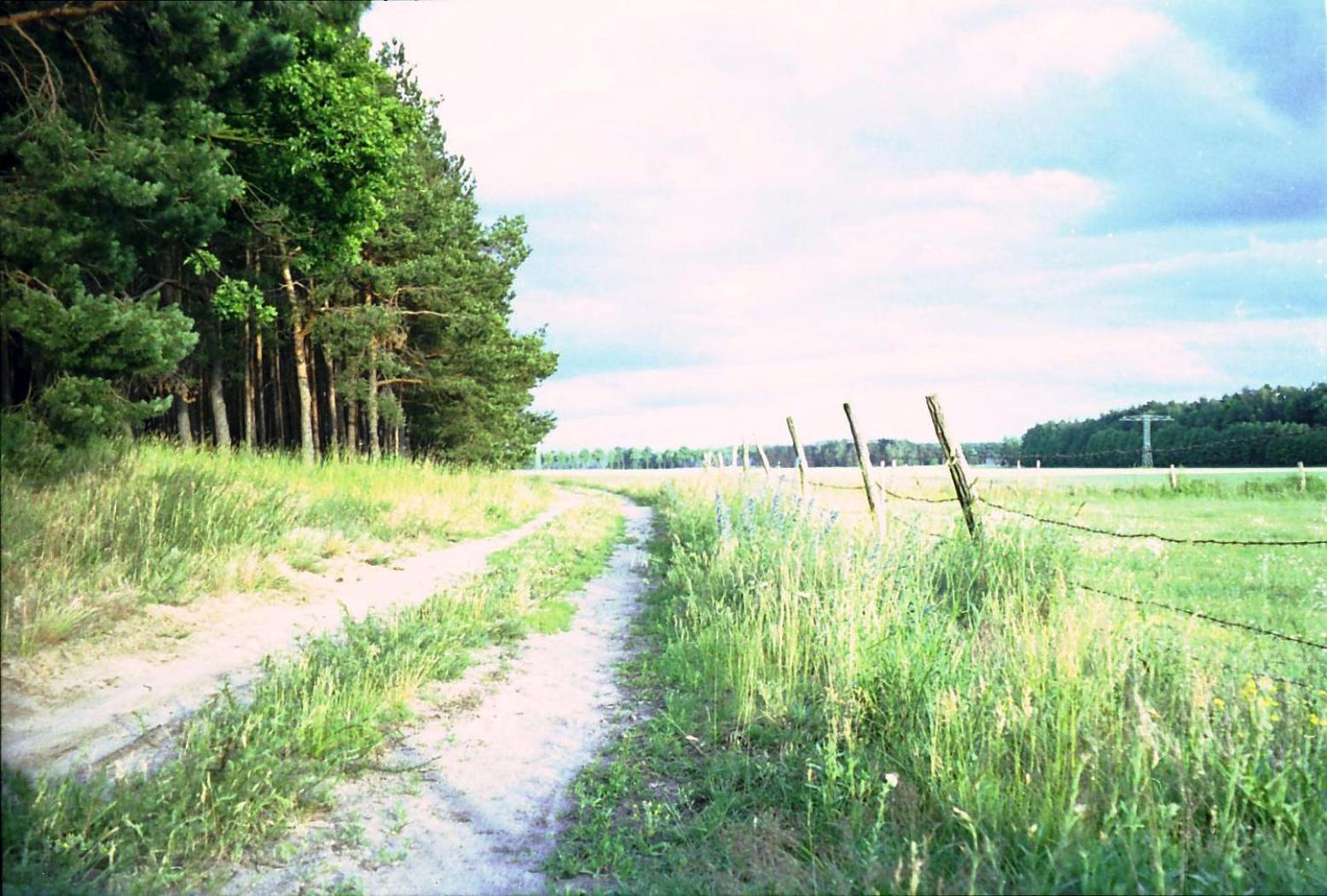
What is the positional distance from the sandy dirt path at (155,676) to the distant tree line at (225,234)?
284 cm

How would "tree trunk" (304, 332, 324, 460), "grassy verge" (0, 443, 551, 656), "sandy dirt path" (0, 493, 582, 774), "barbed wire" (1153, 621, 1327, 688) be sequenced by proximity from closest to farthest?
"sandy dirt path" (0, 493, 582, 774) → "barbed wire" (1153, 621, 1327, 688) → "grassy verge" (0, 443, 551, 656) → "tree trunk" (304, 332, 324, 460)

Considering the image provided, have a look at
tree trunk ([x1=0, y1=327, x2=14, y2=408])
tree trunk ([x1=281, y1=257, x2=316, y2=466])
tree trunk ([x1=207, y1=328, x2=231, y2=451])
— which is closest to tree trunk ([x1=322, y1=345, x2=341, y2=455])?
tree trunk ([x1=281, y1=257, x2=316, y2=466])

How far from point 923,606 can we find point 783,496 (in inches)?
155

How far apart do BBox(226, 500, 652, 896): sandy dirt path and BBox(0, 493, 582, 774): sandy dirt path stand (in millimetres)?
1201

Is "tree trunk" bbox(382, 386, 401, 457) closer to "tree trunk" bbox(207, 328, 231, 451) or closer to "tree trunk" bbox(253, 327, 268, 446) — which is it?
"tree trunk" bbox(253, 327, 268, 446)

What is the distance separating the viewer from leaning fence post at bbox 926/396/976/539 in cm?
788

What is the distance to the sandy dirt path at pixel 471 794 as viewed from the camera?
3.61m

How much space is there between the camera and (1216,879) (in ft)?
9.30

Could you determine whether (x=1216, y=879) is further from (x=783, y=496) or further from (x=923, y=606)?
(x=783, y=496)

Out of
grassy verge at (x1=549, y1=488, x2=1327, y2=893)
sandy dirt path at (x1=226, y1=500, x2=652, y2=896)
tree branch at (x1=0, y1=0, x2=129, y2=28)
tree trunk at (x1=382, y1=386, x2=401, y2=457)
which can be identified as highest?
tree branch at (x1=0, y1=0, x2=129, y2=28)

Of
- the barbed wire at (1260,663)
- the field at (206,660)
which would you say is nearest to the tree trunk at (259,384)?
the field at (206,660)

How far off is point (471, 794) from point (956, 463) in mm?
5467

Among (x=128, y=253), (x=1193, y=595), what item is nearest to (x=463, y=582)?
(x=128, y=253)

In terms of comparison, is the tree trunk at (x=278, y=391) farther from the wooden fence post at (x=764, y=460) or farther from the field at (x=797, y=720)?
the field at (x=797, y=720)
